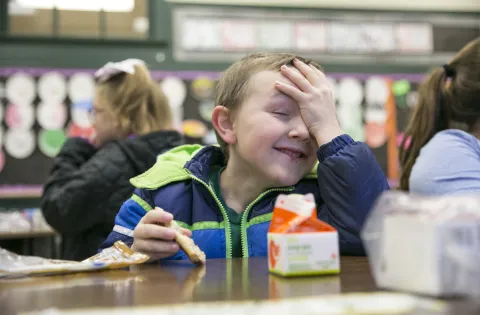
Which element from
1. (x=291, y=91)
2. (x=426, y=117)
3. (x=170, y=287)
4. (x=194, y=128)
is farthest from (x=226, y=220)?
(x=194, y=128)

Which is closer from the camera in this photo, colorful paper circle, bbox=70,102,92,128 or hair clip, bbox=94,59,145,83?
hair clip, bbox=94,59,145,83

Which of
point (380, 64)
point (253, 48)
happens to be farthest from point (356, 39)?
point (253, 48)

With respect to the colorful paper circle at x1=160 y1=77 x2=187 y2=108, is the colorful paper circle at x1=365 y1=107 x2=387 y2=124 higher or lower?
lower

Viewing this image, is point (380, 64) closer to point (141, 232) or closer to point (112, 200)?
point (112, 200)

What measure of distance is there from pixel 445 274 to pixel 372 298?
0.24 feet

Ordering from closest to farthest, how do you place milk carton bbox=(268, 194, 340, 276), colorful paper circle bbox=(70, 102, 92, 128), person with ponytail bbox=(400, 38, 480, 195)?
1. milk carton bbox=(268, 194, 340, 276)
2. person with ponytail bbox=(400, 38, 480, 195)
3. colorful paper circle bbox=(70, 102, 92, 128)

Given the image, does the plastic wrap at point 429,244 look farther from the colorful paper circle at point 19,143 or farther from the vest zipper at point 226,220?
the colorful paper circle at point 19,143

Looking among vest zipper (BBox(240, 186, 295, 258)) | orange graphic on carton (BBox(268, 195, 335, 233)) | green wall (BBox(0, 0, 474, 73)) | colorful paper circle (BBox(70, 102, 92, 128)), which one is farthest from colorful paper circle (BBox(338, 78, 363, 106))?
orange graphic on carton (BBox(268, 195, 335, 233))

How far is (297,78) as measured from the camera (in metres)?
1.24

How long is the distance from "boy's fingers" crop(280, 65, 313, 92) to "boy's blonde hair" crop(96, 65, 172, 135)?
1.12 m

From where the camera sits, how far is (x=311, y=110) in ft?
4.02

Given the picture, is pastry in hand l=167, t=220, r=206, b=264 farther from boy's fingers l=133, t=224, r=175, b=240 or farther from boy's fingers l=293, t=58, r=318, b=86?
boy's fingers l=293, t=58, r=318, b=86

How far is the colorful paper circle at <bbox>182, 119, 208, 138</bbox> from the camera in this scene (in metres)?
3.91

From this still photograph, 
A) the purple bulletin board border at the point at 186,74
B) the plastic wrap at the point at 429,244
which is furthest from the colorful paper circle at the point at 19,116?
the plastic wrap at the point at 429,244
